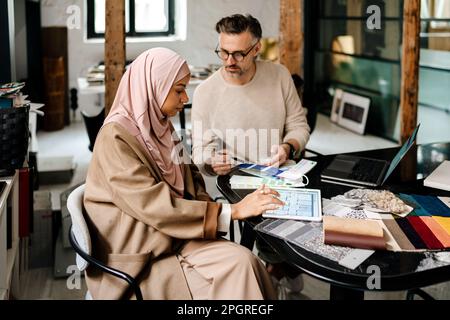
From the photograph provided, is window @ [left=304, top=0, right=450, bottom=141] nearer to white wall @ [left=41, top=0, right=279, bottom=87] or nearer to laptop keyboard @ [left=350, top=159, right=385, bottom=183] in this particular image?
white wall @ [left=41, top=0, right=279, bottom=87]

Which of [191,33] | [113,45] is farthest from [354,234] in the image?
[113,45]

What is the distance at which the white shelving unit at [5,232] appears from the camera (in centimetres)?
226

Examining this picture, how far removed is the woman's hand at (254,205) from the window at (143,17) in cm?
145

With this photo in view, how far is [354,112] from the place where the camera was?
5.14 m

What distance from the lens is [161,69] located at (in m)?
1.93

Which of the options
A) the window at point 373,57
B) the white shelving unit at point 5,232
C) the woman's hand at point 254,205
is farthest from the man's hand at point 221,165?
the window at point 373,57

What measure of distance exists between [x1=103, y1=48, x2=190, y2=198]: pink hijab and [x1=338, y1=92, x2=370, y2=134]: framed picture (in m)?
3.17

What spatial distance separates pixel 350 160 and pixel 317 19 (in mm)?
2763

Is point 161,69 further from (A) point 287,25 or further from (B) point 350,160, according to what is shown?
(A) point 287,25

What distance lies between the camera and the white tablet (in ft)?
6.10

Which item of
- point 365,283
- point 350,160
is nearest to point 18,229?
point 350,160

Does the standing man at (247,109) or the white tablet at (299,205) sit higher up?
the standing man at (247,109)
